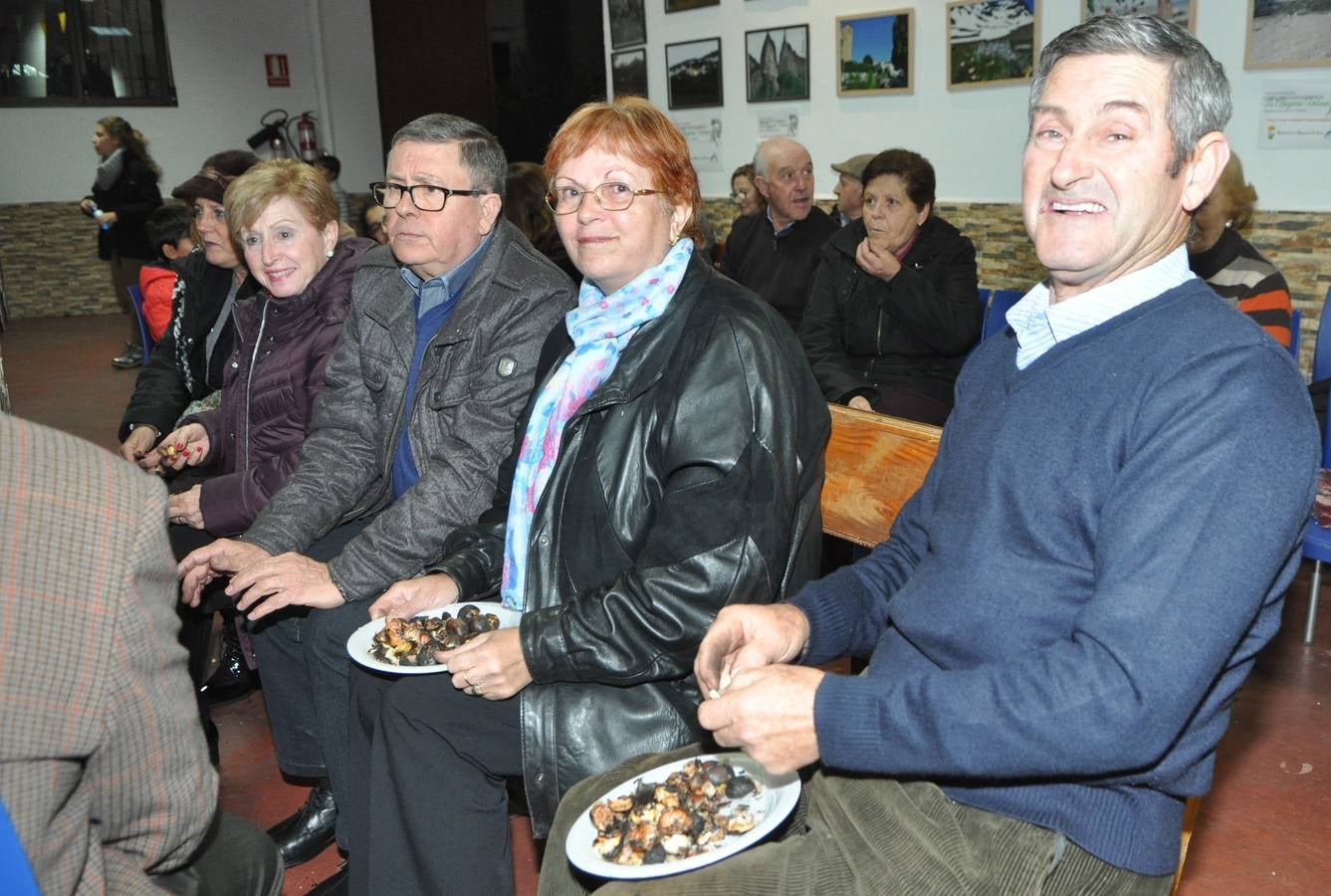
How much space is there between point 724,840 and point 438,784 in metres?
0.67

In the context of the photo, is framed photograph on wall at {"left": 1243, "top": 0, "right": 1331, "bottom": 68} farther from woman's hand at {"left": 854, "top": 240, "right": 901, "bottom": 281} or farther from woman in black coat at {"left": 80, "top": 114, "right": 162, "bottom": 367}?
woman in black coat at {"left": 80, "top": 114, "right": 162, "bottom": 367}

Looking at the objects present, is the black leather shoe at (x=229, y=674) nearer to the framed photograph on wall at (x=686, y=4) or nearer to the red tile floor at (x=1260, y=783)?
the red tile floor at (x=1260, y=783)

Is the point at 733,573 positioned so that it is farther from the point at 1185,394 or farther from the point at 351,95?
the point at 351,95

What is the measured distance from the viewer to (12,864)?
993 millimetres

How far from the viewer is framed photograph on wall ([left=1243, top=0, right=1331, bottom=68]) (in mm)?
4551

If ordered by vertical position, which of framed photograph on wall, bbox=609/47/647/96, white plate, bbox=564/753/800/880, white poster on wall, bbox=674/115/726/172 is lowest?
white plate, bbox=564/753/800/880

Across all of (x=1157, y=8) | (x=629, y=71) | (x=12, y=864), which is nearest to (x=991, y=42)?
(x=1157, y=8)

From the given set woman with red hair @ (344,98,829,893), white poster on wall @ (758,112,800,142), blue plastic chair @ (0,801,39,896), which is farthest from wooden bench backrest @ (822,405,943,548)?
white poster on wall @ (758,112,800,142)

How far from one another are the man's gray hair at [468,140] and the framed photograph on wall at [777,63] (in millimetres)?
4922

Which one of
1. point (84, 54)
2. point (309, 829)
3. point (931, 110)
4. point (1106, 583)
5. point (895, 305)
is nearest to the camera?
point (1106, 583)

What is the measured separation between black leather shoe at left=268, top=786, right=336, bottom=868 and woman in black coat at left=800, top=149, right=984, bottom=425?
2.01 m

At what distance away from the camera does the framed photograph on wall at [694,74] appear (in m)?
7.96

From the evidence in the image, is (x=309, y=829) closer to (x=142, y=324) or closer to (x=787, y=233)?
(x=142, y=324)

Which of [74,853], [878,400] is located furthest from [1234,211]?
[74,853]
